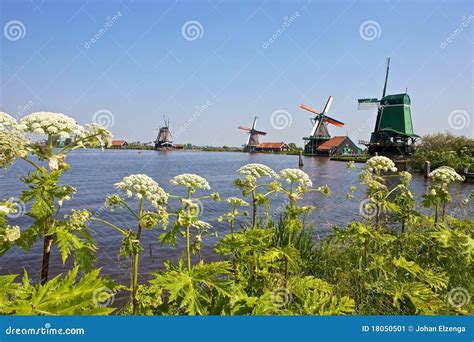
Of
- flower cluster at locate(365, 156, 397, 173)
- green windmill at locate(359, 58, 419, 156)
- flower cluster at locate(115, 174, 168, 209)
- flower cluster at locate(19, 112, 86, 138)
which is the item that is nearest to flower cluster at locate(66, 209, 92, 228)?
flower cluster at locate(115, 174, 168, 209)

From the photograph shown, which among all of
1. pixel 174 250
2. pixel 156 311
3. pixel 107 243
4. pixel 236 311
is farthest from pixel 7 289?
pixel 107 243

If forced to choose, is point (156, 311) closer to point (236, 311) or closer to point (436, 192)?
point (236, 311)

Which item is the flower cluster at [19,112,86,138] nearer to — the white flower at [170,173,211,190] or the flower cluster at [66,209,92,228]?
the flower cluster at [66,209,92,228]

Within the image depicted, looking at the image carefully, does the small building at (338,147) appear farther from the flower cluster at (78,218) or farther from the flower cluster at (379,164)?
the flower cluster at (78,218)

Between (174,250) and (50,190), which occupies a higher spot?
(50,190)

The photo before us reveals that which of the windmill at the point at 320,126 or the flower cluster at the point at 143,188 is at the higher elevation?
the windmill at the point at 320,126

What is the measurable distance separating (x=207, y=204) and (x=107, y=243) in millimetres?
6749

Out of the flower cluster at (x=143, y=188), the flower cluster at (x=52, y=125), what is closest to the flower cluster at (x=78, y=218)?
the flower cluster at (x=143, y=188)

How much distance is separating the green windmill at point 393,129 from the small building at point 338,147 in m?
19.6

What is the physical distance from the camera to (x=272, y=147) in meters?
107

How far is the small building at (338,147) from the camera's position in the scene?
79562 mm

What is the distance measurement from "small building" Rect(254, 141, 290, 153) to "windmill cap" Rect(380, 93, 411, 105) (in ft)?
155

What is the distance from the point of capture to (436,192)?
5.55 m

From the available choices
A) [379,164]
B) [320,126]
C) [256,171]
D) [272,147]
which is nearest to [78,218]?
[256,171]
